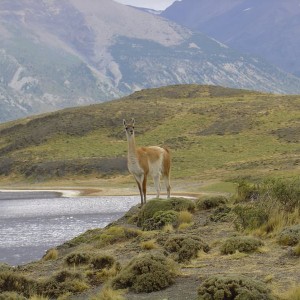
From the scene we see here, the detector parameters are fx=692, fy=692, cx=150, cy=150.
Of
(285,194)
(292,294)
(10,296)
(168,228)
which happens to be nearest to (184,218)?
(168,228)

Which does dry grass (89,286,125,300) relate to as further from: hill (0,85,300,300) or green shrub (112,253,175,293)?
green shrub (112,253,175,293)

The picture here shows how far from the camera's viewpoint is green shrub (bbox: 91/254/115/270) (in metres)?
16.2

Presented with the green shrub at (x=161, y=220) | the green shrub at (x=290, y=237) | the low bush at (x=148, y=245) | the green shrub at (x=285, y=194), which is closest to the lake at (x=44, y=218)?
the green shrub at (x=161, y=220)

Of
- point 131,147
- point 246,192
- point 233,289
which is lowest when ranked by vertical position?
point 233,289

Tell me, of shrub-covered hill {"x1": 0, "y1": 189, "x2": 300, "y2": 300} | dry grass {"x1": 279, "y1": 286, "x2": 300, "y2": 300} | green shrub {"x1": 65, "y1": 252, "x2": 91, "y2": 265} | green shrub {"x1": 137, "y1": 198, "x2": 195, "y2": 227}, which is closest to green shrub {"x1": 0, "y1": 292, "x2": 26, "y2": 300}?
shrub-covered hill {"x1": 0, "y1": 189, "x2": 300, "y2": 300}

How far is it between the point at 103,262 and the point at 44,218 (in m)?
30.0

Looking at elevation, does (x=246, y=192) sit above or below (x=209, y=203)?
above

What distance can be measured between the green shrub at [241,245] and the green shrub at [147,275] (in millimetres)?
2499

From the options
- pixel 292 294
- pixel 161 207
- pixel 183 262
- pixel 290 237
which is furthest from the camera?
pixel 161 207

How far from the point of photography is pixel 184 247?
16.5 meters

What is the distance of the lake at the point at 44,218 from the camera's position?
99.3ft

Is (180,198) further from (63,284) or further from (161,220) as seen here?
(63,284)

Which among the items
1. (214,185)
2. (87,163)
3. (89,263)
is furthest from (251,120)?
(89,263)

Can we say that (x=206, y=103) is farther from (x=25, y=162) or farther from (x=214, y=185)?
(x=214, y=185)
